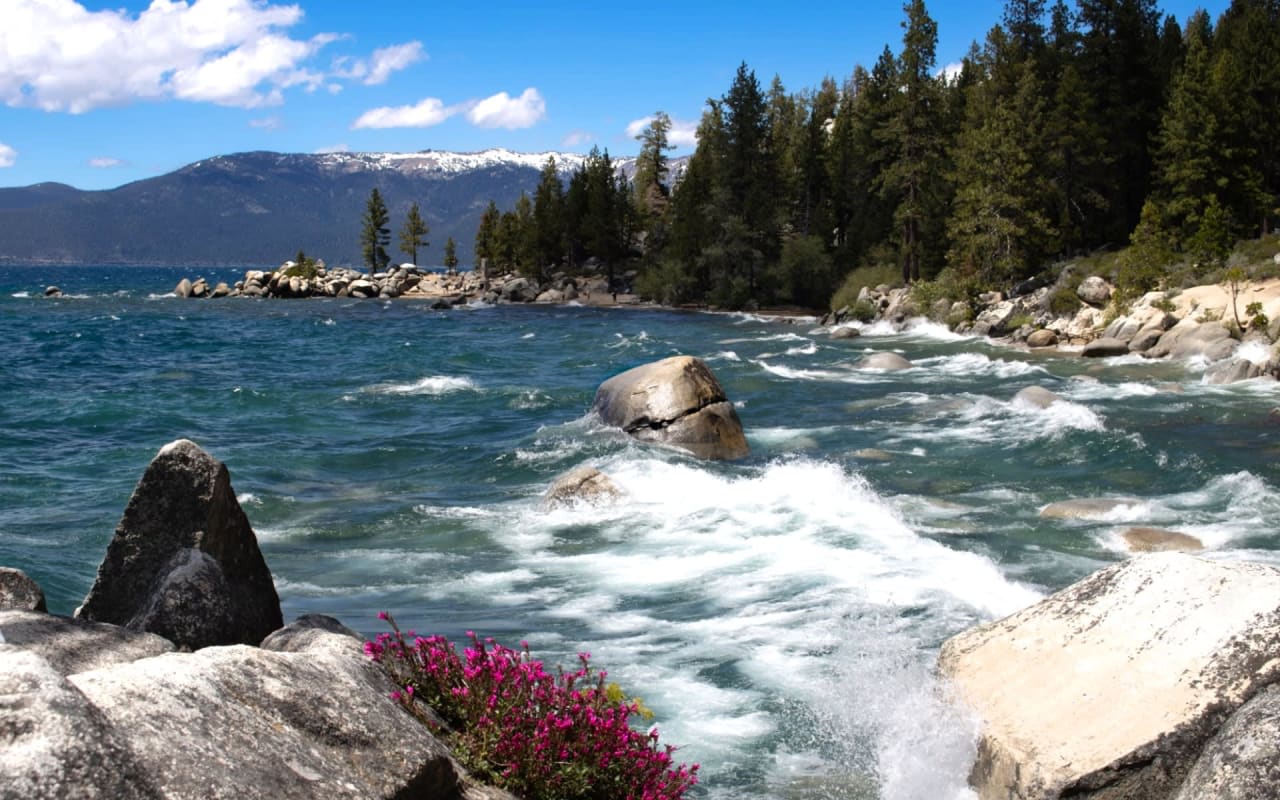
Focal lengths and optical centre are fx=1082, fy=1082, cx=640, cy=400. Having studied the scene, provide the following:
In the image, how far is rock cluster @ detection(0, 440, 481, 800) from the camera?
336cm

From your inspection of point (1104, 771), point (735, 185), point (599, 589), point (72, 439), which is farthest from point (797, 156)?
point (1104, 771)

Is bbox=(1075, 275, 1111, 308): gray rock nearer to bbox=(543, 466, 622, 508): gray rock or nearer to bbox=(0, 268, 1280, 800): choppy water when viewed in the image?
bbox=(0, 268, 1280, 800): choppy water

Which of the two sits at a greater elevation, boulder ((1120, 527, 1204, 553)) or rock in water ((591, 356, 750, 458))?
rock in water ((591, 356, 750, 458))

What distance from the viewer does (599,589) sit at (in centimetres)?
1245

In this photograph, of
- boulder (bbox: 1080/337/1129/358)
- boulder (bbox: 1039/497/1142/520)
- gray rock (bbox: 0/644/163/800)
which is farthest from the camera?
boulder (bbox: 1080/337/1129/358)

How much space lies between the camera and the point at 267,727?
4363 mm

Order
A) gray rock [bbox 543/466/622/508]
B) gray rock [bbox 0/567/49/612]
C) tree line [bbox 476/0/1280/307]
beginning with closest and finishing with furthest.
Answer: gray rock [bbox 0/567/49/612] → gray rock [bbox 543/466/622/508] → tree line [bbox 476/0/1280/307]

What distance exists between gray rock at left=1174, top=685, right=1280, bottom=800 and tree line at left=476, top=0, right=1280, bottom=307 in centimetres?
4279

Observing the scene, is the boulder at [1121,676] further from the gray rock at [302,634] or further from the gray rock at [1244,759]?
the gray rock at [302,634]

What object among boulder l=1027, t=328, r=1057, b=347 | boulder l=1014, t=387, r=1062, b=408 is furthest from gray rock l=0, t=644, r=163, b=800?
boulder l=1027, t=328, r=1057, b=347

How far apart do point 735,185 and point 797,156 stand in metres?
10.7

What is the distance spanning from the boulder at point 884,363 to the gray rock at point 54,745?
3415 cm

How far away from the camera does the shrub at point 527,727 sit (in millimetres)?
5590

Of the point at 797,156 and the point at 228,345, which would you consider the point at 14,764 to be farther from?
the point at 797,156
